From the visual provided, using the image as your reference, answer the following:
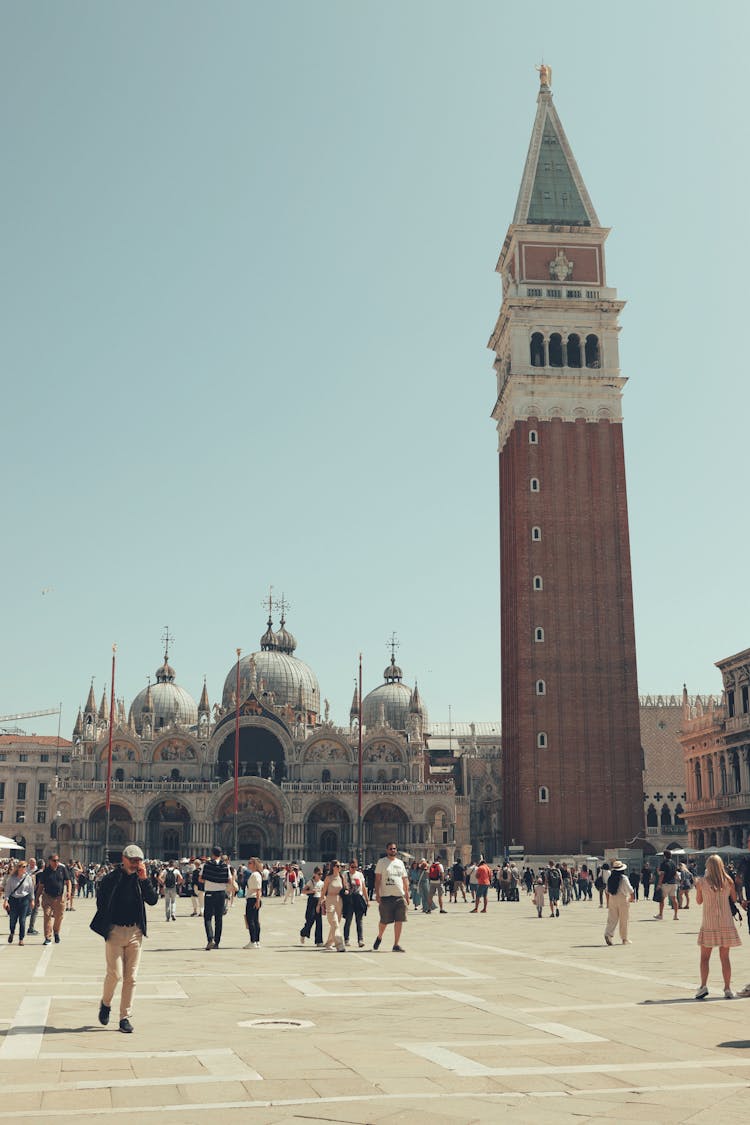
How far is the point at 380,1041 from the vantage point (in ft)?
32.3

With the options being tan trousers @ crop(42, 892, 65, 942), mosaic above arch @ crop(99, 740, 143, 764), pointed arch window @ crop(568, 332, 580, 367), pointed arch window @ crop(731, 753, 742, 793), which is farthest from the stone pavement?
mosaic above arch @ crop(99, 740, 143, 764)

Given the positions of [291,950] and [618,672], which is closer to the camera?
[291,950]

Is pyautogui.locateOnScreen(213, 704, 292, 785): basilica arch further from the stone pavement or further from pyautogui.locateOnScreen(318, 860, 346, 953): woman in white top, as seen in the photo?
the stone pavement

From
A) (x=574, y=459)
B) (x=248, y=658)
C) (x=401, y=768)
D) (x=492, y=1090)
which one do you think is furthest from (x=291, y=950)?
(x=248, y=658)

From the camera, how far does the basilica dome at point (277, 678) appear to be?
292 feet

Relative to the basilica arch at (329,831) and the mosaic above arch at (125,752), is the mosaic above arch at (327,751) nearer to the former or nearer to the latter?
the basilica arch at (329,831)

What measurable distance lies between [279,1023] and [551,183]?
7013cm

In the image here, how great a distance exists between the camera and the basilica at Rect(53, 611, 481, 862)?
7775 cm

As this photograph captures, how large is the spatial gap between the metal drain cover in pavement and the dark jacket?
136 cm

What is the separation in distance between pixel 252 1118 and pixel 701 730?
62.0 m

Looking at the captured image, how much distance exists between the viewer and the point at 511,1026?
420 inches

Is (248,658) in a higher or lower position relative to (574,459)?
lower

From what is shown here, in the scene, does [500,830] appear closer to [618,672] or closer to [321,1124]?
[618,672]

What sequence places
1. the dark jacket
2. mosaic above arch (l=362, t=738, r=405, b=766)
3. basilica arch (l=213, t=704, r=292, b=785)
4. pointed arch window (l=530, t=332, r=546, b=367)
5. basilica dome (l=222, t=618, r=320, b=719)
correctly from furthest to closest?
basilica dome (l=222, t=618, r=320, b=719) < mosaic above arch (l=362, t=738, r=405, b=766) < basilica arch (l=213, t=704, r=292, b=785) < pointed arch window (l=530, t=332, r=546, b=367) < the dark jacket
